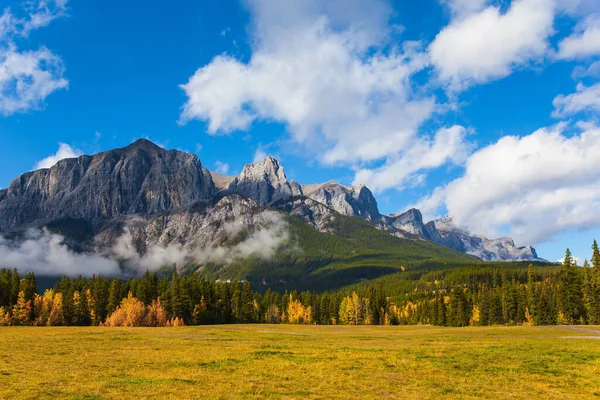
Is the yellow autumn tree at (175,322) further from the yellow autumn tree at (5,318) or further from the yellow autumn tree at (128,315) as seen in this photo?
the yellow autumn tree at (5,318)

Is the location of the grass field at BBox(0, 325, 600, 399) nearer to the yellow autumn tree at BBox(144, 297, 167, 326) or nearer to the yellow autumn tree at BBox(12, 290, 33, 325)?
the yellow autumn tree at BBox(144, 297, 167, 326)

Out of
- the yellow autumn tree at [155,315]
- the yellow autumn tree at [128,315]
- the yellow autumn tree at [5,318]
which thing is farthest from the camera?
the yellow autumn tree at [155,315]

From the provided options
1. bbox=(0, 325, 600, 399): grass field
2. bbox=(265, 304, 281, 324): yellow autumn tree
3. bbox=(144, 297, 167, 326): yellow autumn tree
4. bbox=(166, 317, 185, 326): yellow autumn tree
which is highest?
bbox=(0, 325, 600, 399): grass field

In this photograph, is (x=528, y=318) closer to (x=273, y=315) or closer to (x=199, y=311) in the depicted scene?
(x=273, y=315)

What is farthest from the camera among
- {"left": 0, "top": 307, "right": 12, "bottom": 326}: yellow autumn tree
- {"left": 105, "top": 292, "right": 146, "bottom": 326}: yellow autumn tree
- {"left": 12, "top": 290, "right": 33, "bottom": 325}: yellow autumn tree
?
{"left": 105, "top": 292, "right": 146, "bottom": 326}: yellow autumn tree

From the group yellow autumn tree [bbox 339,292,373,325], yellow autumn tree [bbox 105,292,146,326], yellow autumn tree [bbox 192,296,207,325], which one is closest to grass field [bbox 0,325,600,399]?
yellow autumn tree [bbox 105,292,146,326]

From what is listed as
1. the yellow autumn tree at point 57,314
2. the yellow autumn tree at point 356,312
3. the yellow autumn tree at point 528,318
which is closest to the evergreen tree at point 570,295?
the yellow autumn tree at point 528,318

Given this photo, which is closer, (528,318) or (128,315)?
(128,315)

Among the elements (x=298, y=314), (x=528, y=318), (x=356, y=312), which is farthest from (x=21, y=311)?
(x=528, y=318)

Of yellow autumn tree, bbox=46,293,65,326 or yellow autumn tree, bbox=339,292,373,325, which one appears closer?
yellow autumn tree, bbox=46,293,65,326

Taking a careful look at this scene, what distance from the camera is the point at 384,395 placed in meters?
19.9

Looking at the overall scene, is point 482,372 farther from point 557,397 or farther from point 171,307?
point 171,307

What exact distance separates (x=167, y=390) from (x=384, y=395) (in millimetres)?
11123

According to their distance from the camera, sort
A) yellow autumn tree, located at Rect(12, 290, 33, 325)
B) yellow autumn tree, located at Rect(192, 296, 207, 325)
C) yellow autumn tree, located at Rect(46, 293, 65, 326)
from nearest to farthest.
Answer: yellow autumn tree, located at Rect(12, 290, 33, 325) → yellow autumn tree, located at Rect(46, 293, 65, 326) → yellow autumn tree, located at Rect(192, 296, 207, 325)
